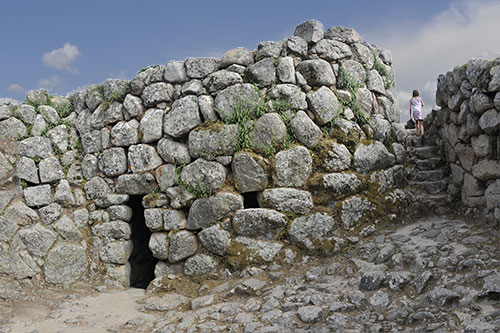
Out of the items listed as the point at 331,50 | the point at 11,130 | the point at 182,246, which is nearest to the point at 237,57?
the point at 331,50

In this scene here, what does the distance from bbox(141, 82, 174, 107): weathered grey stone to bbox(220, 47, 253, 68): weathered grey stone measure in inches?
44.2

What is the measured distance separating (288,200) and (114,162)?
137 inches

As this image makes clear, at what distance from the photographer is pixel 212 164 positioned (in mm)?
7098

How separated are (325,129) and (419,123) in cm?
264

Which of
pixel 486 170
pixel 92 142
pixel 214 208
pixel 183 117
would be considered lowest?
pixel 214 208

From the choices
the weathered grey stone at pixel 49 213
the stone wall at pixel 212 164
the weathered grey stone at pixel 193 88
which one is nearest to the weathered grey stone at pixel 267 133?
the stone wall at pixel 212 164

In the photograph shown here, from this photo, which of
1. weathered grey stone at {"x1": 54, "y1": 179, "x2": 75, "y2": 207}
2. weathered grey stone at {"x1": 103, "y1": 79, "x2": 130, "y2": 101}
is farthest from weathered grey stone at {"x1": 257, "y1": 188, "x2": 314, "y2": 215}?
weathered grey stone at {"x1": 54, "y1": 179, "x2": 75, "y2": 207}

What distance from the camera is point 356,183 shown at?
7.03 meters

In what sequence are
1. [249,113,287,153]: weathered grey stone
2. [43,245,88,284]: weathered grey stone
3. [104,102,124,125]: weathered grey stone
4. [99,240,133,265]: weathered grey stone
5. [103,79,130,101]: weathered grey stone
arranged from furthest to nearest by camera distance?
[103,79,130,101]: weathered grey stone, [104,102,124,125]: weathered grey stone, [99,240,133,265]: weathered grey stone, [43,245,88,284]: weathered grey stone, [249,113,287,153]: weathered grey stone

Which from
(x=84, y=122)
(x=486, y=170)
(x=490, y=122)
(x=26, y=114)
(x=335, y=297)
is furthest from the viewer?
(x=84, y=122)

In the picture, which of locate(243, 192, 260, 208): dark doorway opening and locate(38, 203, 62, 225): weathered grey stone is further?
locate(38, 203, 62, 225): weathered grey stone

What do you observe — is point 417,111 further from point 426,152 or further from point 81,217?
point 81,217

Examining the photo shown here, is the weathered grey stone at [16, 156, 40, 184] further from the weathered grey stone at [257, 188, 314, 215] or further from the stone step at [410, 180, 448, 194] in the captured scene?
the stone step at [410, 180, 448, 194]

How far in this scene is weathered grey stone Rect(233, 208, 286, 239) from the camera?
675 centimetres
